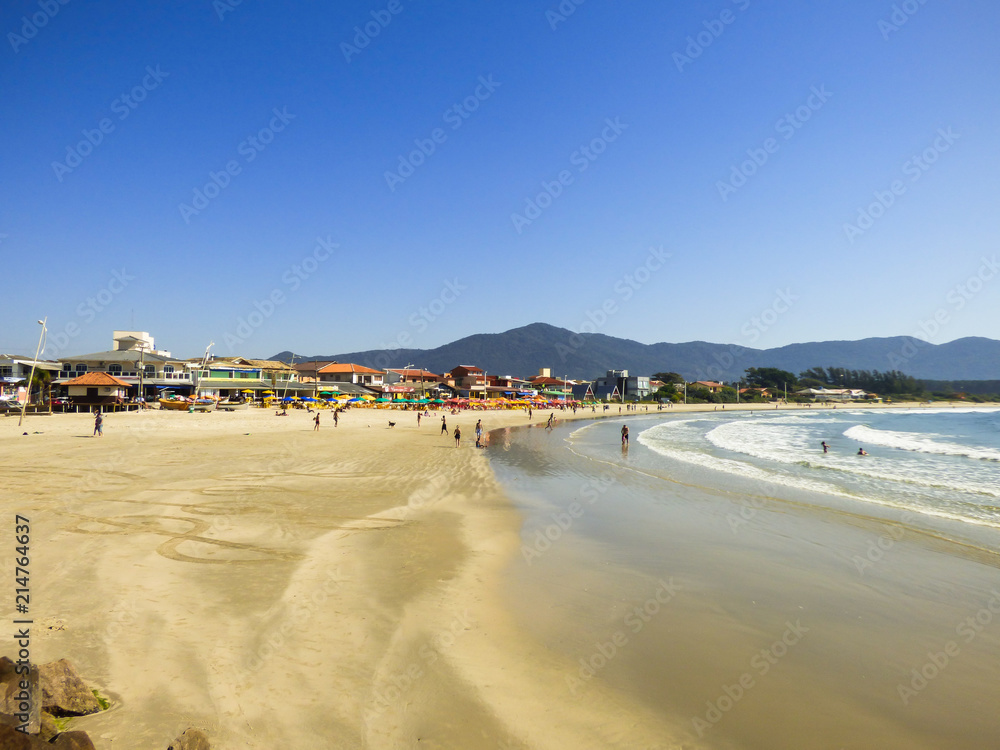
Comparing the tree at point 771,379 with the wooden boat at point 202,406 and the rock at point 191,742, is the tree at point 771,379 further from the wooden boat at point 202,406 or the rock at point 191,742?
the rock at point 191,742

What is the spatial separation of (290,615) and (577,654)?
3795mm

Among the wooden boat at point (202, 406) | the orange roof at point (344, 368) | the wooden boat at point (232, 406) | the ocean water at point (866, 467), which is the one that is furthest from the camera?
the orange roof at point (344, 368)

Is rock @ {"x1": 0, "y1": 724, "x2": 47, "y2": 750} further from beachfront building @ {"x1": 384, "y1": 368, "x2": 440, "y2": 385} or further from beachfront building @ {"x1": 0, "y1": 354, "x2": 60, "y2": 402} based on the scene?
beachfront building @ {"x1": 384, "y1": 368, "x2": 440, "y2": 385}

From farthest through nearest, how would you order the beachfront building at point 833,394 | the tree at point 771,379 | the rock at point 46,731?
the tree at point 771,379 → the beachfront building at point 833,394 → the rock at point 46,731

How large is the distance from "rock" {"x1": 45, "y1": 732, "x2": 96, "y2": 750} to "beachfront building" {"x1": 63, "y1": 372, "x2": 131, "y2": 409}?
51.5 meters

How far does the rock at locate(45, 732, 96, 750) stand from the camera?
313 centimetres

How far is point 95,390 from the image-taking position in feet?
151

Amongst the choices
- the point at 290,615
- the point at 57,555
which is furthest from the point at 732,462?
the point at 57,555

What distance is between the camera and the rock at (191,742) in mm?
3623

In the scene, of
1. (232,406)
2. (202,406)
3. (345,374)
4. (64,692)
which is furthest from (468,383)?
(64,692)

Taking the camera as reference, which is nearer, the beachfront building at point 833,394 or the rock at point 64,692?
the rock at point 64,692

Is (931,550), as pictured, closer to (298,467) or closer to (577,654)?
(577,654)

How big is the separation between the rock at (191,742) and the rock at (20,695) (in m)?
0.85

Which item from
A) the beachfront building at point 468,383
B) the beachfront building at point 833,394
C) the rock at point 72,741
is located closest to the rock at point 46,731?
the rock at point 72,741
